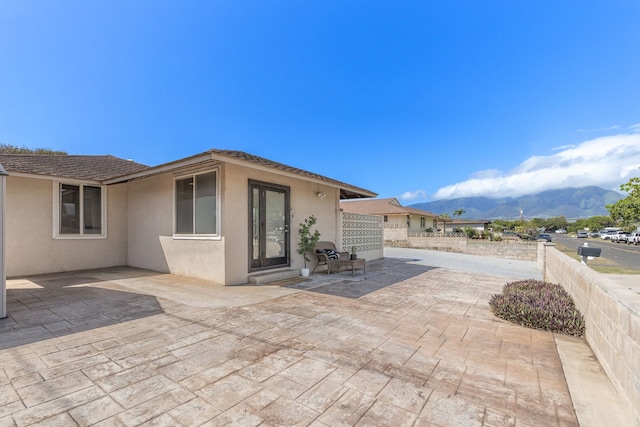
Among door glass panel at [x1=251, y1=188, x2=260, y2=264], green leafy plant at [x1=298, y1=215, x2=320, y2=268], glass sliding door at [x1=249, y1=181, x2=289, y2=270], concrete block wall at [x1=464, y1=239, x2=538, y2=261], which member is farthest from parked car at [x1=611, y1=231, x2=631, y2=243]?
door glass panel at [x1=251, y1=188, x2=260, y2=264]

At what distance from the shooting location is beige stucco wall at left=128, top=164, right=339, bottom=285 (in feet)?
20.8

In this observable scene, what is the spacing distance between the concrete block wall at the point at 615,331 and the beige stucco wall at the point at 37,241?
37.2ft

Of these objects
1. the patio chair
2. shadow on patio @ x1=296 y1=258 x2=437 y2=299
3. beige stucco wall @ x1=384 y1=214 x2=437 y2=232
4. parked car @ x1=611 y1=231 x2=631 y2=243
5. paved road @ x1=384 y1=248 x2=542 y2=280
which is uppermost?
beige stucco wall @ x1=384 y1=214 x2=437 y2=232

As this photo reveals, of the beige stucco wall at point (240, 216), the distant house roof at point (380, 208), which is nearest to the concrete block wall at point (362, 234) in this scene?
the beige stucco wall at point (240, 216)

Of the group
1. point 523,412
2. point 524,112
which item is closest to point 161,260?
point 523,412

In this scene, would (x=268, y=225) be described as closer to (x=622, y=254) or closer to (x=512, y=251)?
(x=512, y=251)

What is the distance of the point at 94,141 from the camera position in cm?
2147

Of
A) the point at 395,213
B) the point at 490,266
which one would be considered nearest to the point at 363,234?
the point at 490,266

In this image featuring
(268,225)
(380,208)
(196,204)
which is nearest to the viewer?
(196,204)

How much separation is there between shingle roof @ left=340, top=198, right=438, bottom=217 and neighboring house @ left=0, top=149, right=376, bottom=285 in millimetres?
16818

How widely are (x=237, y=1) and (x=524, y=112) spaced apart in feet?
54.2

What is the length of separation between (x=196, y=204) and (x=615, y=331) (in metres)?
7.49

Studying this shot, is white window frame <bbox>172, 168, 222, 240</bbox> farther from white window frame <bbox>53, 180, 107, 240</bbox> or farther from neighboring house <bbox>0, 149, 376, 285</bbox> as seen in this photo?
white window frame <bbox>53, 180, 107, 240</bbox>

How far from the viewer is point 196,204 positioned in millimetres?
6984
